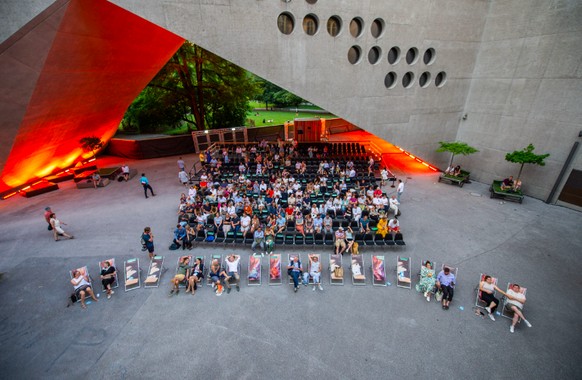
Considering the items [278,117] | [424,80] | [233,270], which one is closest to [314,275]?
[233,270]

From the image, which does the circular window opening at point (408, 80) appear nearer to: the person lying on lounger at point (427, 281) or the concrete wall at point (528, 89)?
the concrete wall at point (528, 89)

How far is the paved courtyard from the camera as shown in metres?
5.89

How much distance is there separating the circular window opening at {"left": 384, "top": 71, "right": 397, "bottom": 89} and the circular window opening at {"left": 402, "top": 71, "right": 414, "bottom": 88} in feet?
2.41

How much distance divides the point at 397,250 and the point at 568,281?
502 centimetres

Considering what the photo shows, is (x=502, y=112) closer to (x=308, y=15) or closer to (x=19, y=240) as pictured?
(x=308, y=15)

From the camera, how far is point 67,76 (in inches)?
464

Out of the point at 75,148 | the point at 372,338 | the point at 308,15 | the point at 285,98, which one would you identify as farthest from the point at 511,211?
the point at 285,98

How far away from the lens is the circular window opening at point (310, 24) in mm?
12492

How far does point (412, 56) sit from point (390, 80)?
1.76 meters

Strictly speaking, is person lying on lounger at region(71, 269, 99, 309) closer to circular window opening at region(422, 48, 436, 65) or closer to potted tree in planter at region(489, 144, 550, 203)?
potted tree in planter at region(489, 144, 550, 203)

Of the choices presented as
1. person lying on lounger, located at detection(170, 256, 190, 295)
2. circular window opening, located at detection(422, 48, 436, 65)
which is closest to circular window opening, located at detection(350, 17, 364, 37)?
circular window opening, located at detection(422, 48, 436, 65)

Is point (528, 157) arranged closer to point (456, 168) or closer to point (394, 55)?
point (456, 168)

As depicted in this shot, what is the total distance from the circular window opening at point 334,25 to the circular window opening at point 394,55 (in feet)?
10.6

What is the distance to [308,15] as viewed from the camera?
1240 cm
